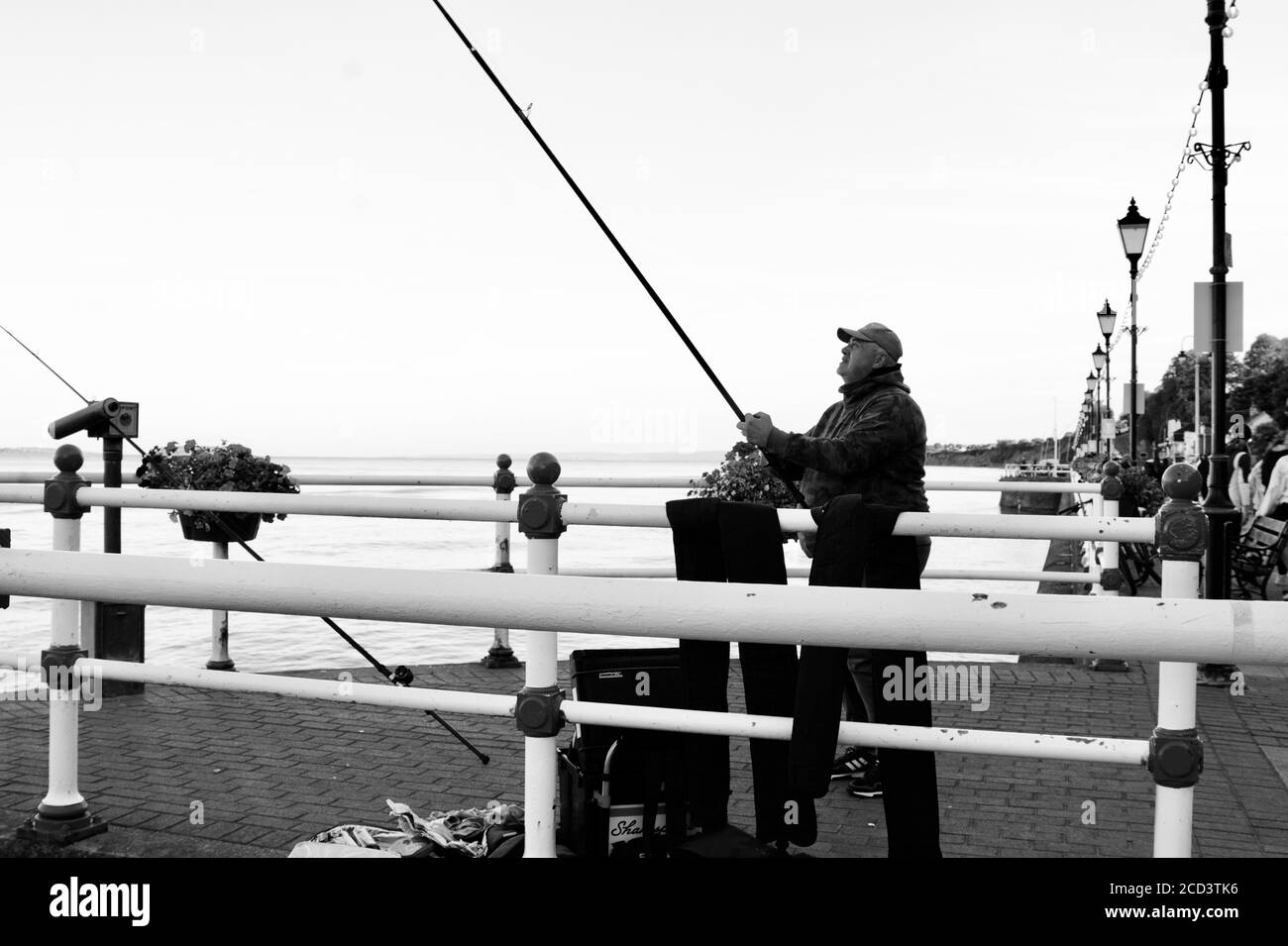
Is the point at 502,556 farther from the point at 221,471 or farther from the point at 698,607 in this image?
the point at 698,607

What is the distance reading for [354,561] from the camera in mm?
17609

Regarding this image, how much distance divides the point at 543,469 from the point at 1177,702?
1.79 meters

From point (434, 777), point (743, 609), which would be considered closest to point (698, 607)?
point (743, 609)

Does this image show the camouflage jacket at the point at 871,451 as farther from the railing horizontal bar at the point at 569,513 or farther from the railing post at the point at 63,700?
the railing post at the point at 63,700

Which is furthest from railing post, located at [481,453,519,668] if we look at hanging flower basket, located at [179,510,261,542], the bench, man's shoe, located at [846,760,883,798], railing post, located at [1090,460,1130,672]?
the bench

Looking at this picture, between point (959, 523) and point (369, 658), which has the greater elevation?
point (959, 523)

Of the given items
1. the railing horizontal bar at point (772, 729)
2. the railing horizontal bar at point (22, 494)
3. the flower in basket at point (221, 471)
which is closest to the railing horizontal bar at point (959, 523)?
the railing horizontal bar at point (772, 729)

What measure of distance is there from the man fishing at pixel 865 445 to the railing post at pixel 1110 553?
9.40 feet

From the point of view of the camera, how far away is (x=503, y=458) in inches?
318

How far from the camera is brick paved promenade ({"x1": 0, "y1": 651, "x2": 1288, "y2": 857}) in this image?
4.50 meters

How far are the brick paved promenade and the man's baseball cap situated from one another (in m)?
1.94
